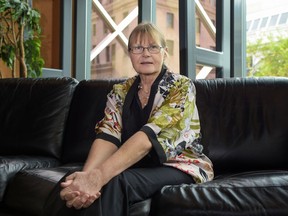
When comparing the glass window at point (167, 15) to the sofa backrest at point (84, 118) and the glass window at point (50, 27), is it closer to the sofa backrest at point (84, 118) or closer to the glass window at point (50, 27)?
the glass window at point (50, 27)

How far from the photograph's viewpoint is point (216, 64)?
379 centimetres

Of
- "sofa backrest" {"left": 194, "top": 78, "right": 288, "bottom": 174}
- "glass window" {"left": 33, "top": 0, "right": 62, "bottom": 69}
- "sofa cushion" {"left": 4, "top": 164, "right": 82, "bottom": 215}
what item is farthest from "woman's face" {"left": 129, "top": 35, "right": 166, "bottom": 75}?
"glass window" {"left": 33, "top": 0, "right": 62, "bottom": 69}

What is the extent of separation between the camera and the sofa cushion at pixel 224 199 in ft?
4.67

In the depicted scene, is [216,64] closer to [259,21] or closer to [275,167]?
[259,21]

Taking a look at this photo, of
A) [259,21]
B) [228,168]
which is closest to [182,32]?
[259,21]

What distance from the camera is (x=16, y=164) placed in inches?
88.6

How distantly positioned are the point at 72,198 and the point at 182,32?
92.8 inches

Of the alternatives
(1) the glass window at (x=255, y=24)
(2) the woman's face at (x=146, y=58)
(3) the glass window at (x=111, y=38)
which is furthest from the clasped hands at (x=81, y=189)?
(3) the glass window at (x=111, y=38)

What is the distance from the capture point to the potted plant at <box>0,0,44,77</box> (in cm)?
373

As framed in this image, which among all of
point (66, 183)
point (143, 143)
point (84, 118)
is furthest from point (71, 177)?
point (84, 118)

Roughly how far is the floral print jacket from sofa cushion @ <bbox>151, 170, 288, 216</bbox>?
0.29 meters

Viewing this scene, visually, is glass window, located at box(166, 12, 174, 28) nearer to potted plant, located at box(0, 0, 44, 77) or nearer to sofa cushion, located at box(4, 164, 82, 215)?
potted plant, located at box(0, 0, 44, 77)

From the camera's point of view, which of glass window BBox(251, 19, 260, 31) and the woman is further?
glass window BBox(251, 19, 260, 31)

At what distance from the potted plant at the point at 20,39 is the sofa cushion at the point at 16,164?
1.47 m
